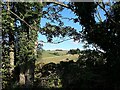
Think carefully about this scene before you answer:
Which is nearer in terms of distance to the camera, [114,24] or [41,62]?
[114,24]

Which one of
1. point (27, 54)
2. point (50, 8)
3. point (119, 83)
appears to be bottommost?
point (119, 83)

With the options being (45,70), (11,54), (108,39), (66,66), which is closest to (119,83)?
(108,39)

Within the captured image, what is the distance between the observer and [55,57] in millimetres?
14633

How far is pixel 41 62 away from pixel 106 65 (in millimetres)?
4855

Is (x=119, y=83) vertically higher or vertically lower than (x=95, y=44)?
lower

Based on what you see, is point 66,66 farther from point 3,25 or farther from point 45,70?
point 3,25

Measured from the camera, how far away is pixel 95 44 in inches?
490

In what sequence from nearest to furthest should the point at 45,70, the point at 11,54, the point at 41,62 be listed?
1. the point at 45,70
2. the point at 41,62
3. the point at 11,54

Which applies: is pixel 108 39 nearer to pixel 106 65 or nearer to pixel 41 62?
pixel 106 65

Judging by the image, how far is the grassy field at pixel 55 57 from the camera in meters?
13.6

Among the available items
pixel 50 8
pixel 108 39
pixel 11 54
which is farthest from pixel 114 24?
pixel 11 54

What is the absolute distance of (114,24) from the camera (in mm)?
11750

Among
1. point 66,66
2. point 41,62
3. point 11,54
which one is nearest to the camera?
point 66,66

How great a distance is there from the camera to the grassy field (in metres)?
13.6
